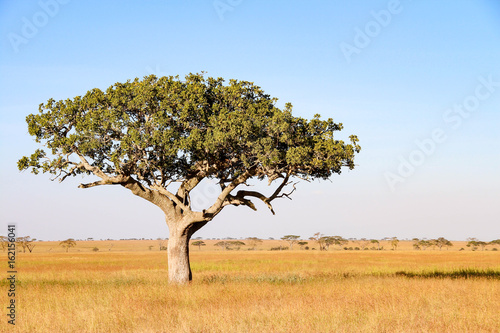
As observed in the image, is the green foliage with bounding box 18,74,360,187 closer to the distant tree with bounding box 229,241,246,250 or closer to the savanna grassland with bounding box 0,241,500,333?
the savanna grassland with bounding box 0,241,500,333

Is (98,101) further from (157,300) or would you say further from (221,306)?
(221,306)

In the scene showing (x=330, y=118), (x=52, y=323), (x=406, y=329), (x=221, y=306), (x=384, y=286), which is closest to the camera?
(x=406, y=329)

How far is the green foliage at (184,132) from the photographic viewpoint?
21.4 m

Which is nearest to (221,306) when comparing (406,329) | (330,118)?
(406,329)

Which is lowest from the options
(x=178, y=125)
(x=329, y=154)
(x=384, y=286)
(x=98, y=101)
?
(x=384, y=286)

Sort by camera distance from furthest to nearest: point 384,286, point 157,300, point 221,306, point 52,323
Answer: point 384,286 < point 157,300 < point 221,306 < point 52,323

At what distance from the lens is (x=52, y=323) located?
13.4 m

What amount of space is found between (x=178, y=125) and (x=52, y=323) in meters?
11.3

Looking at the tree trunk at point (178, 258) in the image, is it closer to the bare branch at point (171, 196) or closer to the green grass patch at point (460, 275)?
the bare branch at point (171, 196)

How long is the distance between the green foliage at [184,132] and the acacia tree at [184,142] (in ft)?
0.16

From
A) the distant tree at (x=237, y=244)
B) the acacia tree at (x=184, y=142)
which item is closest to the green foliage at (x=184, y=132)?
the acacia tree at (x=184, y=142)

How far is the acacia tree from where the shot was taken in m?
21.5

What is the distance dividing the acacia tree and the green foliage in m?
0.05

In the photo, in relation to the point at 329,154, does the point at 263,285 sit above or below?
below
